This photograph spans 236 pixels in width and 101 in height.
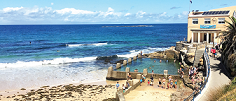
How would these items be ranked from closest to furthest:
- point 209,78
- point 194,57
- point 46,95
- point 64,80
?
point 209,78 < point 46,95 < point 64,80 < point 194,57

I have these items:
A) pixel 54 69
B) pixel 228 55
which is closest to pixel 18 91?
pixel 54 69

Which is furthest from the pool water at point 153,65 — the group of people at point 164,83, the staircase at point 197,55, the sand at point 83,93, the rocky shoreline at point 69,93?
the rocky shoreline at point 69,93

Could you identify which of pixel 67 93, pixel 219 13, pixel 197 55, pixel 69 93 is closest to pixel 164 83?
pixel 197 55

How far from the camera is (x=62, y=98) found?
2044 centimetres

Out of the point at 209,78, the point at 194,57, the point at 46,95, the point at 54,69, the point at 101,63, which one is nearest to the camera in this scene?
the point at 209,78

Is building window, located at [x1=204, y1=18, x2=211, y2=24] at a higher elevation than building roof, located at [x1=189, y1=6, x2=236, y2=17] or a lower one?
lower

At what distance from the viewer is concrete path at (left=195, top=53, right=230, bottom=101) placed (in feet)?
48.9

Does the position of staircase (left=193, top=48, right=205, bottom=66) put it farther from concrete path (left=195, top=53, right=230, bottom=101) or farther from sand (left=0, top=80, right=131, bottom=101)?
sand (left=0, top=80, right=131, bottom=101)

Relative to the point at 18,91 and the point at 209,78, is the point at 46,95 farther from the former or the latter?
the point at 209,78

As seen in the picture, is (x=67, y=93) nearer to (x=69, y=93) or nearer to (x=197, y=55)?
(x=69, y=93)

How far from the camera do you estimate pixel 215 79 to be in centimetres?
1766

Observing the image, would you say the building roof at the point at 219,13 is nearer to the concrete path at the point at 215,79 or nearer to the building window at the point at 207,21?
the building window at the point at 207,21

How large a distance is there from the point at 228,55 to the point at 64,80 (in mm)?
18912

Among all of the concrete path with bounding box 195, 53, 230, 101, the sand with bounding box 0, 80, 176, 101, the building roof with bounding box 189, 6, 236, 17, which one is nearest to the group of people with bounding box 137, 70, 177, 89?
the sand with bounding box 0, 80, 176, 101
